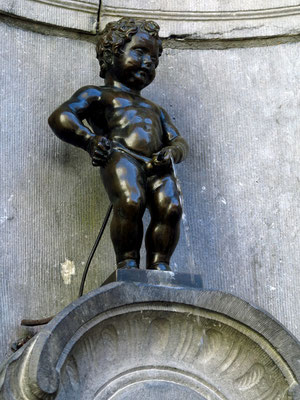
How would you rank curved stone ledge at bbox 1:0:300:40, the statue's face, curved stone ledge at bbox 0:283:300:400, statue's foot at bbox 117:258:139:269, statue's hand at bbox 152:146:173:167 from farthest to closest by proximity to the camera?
curved stone ledge at bbox 1:0:300:40 → the statue's face → statue's hand at bbox 152:146:173:167 → statue's foot at bbox 117:258:139:269 → curved stone ledge at bbox 0:283:300:400

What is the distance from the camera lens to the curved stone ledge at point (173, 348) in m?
2.35

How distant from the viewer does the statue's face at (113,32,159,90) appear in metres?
2.94

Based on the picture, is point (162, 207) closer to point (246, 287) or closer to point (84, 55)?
point (246, 287)

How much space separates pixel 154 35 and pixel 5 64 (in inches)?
26.8

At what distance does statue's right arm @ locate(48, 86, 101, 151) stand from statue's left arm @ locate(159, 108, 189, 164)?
246mm

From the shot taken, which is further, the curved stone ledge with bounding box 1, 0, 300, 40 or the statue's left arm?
the curved stone ledge with bounding box 1, 0, 300, 40

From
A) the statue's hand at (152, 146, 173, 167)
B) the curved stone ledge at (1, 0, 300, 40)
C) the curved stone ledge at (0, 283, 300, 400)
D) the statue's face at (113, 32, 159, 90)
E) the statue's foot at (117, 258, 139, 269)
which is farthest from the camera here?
the curved stone ledge at (1, 0, 300, 40)

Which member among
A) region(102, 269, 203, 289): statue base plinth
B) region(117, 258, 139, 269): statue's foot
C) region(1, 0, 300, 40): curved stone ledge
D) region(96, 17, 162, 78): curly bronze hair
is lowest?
region(102, 269, 203, 289): statue base plinth

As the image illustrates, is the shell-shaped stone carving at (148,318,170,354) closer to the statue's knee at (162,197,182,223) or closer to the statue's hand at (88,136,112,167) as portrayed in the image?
the statue's knee at (162,197,182,223)

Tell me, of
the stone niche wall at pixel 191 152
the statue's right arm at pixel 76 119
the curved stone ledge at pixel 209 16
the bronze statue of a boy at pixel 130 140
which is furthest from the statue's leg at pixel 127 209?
the curved stone ledge at pixel 209 16

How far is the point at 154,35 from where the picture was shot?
2982 mm

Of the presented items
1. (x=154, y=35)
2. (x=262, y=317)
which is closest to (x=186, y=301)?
(x=262, y=317)

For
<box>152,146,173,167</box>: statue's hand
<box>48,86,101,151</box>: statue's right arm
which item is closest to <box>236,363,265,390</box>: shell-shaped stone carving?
<box>152,146,173,167</box>: statue's hand

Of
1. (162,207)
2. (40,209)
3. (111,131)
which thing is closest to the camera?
(162,207)
